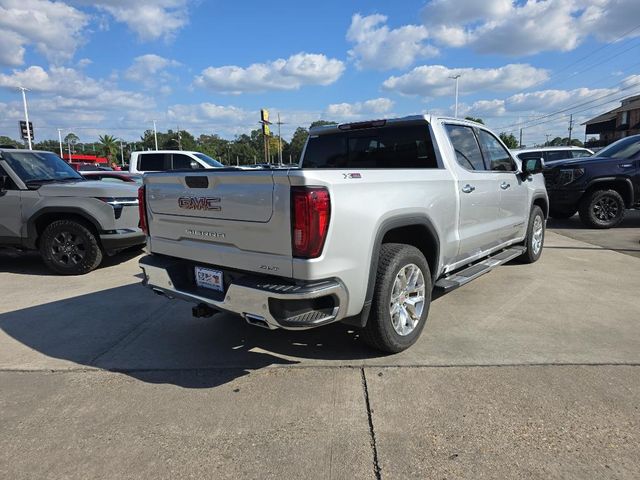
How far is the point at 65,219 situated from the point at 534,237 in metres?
6.89

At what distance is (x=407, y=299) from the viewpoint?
11.8ft

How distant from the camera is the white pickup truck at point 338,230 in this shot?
109 inches

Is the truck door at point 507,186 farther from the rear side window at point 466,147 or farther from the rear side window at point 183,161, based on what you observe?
the rear side window at point 183,161

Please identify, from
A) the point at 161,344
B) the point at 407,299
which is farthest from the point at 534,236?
Result: the point at 161,344

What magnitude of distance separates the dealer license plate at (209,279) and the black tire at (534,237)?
469cm

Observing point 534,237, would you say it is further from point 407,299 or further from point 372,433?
point 372,433

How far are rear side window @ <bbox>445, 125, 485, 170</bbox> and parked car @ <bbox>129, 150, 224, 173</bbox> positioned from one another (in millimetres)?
8700

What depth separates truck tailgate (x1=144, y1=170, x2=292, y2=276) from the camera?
2793 mm

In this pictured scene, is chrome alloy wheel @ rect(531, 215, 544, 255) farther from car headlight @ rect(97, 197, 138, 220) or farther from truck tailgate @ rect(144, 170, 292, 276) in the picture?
car headlight @ rect(97, 197, 138, 220)

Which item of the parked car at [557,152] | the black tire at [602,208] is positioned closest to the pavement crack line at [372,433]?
the black tire at [602,208]

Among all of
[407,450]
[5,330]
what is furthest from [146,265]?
[407,450]

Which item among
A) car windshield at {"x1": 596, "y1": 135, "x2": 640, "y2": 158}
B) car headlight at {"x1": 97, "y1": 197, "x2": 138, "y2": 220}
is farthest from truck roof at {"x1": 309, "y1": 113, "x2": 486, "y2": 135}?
car windshield at {"x1": 596, "y1": 135, "x2": 640, "y2": 158}

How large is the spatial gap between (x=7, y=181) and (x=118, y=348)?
4232mm

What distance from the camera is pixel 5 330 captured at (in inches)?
170
